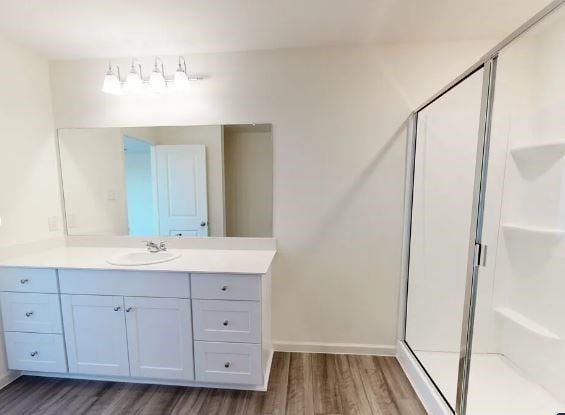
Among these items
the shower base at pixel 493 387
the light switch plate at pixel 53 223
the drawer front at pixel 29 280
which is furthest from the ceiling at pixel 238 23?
the shower base at pixel 493 387

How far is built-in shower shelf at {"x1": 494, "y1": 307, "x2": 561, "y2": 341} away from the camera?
5.82 feet

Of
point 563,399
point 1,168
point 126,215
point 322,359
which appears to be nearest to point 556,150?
point 563,399

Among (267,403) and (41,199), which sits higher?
(41,199)

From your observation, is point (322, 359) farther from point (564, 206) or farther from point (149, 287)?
point (564, 206)

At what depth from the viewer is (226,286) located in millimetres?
1700

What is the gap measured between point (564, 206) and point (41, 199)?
3.70 meters

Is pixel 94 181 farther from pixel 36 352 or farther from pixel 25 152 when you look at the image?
pixel 36 352

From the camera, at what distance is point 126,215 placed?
2.30 metres

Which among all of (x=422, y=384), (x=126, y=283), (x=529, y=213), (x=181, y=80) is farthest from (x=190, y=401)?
(x=529, y=213)

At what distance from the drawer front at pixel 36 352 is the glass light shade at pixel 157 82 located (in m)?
1.87

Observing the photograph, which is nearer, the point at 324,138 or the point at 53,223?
the point at 324,138

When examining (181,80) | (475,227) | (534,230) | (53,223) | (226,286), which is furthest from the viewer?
(53,223)

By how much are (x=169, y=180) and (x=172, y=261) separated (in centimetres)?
70

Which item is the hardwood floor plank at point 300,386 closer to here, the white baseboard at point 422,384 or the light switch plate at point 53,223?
the white baseboard at point 422,384
